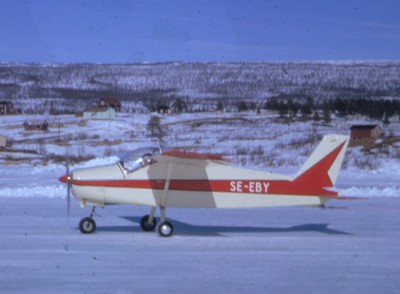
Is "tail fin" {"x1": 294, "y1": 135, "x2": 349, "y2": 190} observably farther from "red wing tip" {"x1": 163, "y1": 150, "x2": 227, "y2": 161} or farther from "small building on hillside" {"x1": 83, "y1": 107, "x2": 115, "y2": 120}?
"small building on hillside" {"x1": 83, "y1": 107, "x2": 115, "y2": 120}

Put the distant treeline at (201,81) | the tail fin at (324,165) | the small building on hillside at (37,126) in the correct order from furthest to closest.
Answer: the distant treeline at (201,81)
the small building on hillside at (37,126)
the tail fin at (324,165)

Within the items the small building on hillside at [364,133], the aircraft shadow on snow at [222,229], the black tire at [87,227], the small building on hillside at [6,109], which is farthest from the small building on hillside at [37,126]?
the black tire at [87,227]

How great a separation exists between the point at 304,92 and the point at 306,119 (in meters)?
34.2

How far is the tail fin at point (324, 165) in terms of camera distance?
1223 centimetres

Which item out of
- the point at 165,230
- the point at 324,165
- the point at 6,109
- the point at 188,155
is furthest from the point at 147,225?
the point at 6,109

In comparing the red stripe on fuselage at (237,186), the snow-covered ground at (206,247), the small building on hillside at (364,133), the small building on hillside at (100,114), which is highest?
the small building on hillside at (100,114)

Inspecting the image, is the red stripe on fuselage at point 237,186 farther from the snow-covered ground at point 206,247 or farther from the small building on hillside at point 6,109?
the small building on hillside at point 6,109

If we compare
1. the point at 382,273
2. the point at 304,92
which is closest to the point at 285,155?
the point at 382,273

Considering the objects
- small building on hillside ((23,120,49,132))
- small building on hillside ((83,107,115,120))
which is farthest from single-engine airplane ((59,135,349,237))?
small building on hillside ((83,107,115,120))

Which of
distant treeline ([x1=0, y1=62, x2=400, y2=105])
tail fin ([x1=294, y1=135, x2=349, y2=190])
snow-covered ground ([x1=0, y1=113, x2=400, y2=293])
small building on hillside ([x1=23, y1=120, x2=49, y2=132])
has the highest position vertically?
distant treeline ([x1=0, y1=62, x2=400, y2=105])

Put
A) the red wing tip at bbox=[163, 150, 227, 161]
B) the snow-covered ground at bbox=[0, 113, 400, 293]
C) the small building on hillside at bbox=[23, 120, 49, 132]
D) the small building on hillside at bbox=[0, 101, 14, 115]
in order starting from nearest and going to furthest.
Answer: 1. the snow-covered ground at bbox=[0, 113, 400, 293]
2. the red wing tip at bbox=[163, 150, 227, 161]
3. the small building on hillside at bbox=[23, 120, 49, 132]
4. the small building on hillside at bbox=[0, 101, 14, 115]

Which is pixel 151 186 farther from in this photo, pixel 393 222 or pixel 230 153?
pixel 230 153

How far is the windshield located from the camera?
1216 cm

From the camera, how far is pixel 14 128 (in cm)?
5019
